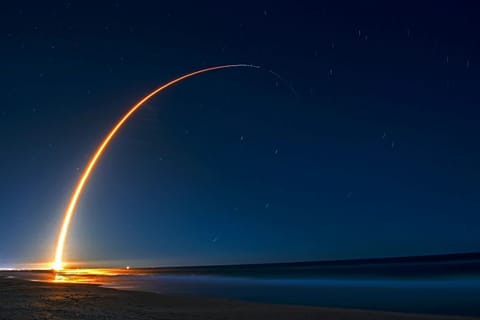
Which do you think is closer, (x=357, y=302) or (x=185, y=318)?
(x=185, y=318)

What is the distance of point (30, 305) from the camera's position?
55.6 ft

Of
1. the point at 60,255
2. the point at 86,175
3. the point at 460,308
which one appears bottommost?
the point at 460,308

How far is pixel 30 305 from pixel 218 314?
5.75m

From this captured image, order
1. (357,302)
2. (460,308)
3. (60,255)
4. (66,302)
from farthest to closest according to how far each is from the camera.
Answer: (60,255) → (357,302) → (460,308) → (66,302)

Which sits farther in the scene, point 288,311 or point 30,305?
point 288,311

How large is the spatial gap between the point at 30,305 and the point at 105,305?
2361 millimetres

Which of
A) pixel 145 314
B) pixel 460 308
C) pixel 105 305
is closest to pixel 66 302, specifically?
pixel 105 305

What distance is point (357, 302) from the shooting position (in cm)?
2720

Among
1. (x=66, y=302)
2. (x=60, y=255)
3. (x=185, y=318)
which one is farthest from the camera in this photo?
(x=60, y=255)

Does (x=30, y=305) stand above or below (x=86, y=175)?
below

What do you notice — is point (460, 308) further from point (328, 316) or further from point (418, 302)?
point (328, 316)

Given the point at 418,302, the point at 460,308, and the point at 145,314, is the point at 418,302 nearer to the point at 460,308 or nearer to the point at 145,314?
the point at 460,308

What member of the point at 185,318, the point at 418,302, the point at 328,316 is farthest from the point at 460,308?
the point at 185,318

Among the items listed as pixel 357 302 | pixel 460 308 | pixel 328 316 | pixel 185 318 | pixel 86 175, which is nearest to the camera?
pixel 185 318
